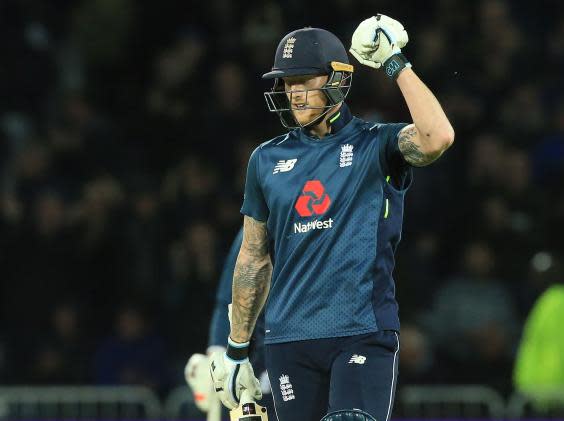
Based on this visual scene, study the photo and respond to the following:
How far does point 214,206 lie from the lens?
11883mm

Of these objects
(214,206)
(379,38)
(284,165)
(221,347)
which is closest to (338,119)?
(284,165)

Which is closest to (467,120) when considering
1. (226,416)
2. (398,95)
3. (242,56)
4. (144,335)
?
(398,95)

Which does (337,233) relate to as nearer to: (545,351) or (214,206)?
(545,351)

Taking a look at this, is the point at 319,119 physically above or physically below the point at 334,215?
above

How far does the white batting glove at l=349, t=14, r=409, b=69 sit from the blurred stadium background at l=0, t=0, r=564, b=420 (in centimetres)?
483

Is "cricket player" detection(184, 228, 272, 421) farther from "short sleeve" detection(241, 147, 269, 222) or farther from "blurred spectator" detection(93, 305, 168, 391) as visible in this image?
"blurred spectator" detection(93, 305, 168, 391)

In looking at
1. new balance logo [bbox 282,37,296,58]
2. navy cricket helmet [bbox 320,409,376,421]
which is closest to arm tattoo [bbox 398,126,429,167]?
new balance logo [bbox 282,37,296,58]

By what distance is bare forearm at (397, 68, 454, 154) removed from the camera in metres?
5.79

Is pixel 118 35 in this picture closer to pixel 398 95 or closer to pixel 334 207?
pixel 398 95

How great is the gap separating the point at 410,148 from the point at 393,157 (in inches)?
5.4

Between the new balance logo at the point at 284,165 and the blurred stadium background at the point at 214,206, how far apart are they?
181 inches

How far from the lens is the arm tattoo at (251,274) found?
6398mm

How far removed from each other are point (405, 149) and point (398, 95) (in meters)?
6.36

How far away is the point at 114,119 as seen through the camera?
13.4 metres
